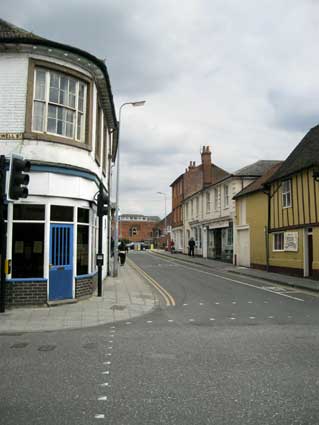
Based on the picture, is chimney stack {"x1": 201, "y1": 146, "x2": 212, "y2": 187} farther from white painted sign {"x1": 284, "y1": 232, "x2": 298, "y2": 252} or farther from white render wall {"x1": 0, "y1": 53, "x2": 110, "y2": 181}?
white render wall {"x1": 0, "y1": 53, "x2": 110, "y2": 181}

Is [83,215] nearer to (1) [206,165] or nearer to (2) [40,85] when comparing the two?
(2) [40,85]

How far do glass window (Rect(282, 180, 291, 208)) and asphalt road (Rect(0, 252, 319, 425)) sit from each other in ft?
42.4

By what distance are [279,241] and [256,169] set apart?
9.16 m

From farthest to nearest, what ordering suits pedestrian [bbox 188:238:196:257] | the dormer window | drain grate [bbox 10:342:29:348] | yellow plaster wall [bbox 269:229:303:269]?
1. pedestrian [bbox 188:238:196:257]
2. yellow plaster wall [bbox 269:229:303:269]
3. the dormer window
4. drain grate [bbox 10:342:29:348]

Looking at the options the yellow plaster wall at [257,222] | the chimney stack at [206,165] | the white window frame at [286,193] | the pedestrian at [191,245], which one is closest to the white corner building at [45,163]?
the white window frame at [286,193]

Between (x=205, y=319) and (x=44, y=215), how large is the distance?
202 inches

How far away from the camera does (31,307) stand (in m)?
10.7

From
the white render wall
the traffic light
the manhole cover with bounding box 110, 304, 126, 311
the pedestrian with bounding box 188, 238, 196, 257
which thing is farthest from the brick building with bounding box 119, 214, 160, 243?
the traffic light

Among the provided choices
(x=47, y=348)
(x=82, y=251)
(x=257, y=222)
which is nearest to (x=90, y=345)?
(x=47, y=348)

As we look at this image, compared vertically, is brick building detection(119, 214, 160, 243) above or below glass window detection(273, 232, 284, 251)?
above

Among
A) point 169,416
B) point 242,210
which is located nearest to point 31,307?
point 169,416

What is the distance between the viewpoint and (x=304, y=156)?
21.3m

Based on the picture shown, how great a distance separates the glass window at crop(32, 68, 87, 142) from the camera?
11391 millimetres

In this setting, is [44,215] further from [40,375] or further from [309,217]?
[309,217]
